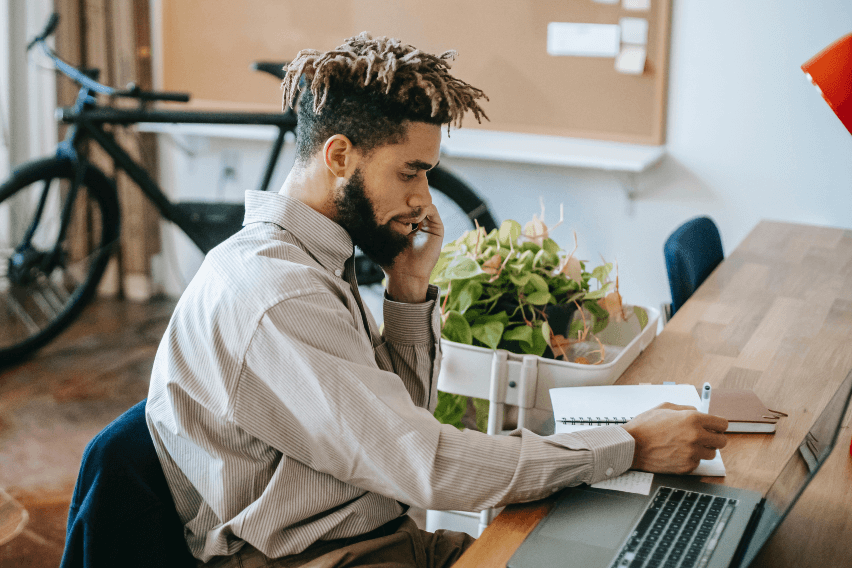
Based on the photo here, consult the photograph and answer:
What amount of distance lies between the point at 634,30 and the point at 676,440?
6.28 feet

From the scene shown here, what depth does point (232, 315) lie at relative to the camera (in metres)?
0.87

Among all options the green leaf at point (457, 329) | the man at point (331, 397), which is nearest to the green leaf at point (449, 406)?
the green leaf at point (457, 329)

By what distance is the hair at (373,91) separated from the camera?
97 cm

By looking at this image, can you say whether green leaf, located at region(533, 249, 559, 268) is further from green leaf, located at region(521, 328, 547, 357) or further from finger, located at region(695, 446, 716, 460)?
finger, located at region(695, 446, 716, 460)

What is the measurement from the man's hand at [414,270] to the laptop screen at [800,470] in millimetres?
573

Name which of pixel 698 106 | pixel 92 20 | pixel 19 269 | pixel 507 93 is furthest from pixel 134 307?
pixel 698 106

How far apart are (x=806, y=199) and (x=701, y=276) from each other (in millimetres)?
855

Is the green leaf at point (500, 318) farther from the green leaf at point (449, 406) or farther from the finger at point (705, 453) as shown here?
the finger at point (705, 453)

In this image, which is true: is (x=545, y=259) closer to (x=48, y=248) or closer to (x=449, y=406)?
(x=449, y=406)

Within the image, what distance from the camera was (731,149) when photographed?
2.55 meters

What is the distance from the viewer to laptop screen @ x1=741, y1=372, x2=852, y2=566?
0.75 m

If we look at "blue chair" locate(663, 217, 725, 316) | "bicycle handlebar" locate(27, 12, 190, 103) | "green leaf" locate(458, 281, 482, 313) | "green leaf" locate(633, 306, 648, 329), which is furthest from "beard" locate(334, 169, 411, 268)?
"bicycle handlebar" locate(27, 12, 190, 103)

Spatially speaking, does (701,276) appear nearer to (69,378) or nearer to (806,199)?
(806,199)

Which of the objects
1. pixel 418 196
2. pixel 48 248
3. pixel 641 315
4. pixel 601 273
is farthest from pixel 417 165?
pixel 48 248
